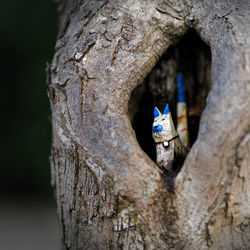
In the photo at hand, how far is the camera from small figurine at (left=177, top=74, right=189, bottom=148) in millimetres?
1419

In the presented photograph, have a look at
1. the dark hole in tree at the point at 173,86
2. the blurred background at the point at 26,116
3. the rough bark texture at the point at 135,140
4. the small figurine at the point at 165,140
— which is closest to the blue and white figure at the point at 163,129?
the small figurine at the point at 165,140

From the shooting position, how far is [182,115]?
1.47m

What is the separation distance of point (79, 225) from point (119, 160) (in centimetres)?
40

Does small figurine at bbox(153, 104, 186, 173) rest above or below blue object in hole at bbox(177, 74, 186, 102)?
below

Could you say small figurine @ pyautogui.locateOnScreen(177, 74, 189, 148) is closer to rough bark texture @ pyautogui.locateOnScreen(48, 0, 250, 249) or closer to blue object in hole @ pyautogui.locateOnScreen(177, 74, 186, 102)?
blue object in hole @ pyautogui.locateOnScreen(177, 74, 186, 102)

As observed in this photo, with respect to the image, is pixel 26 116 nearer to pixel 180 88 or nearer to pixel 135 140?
pixel 180 88

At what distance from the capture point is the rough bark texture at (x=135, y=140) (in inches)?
41.3

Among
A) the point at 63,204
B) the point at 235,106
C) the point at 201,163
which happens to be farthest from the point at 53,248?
the point at 235,106

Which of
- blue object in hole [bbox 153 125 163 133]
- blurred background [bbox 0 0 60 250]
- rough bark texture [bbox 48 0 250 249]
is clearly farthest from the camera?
blurred background [bbox 0 0 60 250]

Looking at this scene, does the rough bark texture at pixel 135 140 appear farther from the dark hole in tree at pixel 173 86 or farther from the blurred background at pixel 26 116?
the blurred background at pixel 26 116

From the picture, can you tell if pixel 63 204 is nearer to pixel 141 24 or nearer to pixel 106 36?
pixel 106 36

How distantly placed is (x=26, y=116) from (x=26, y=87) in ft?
1.11

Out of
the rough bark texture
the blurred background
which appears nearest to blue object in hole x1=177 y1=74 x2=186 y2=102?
the rough bark texture

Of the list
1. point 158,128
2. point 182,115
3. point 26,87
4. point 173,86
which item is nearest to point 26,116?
point 26,87
